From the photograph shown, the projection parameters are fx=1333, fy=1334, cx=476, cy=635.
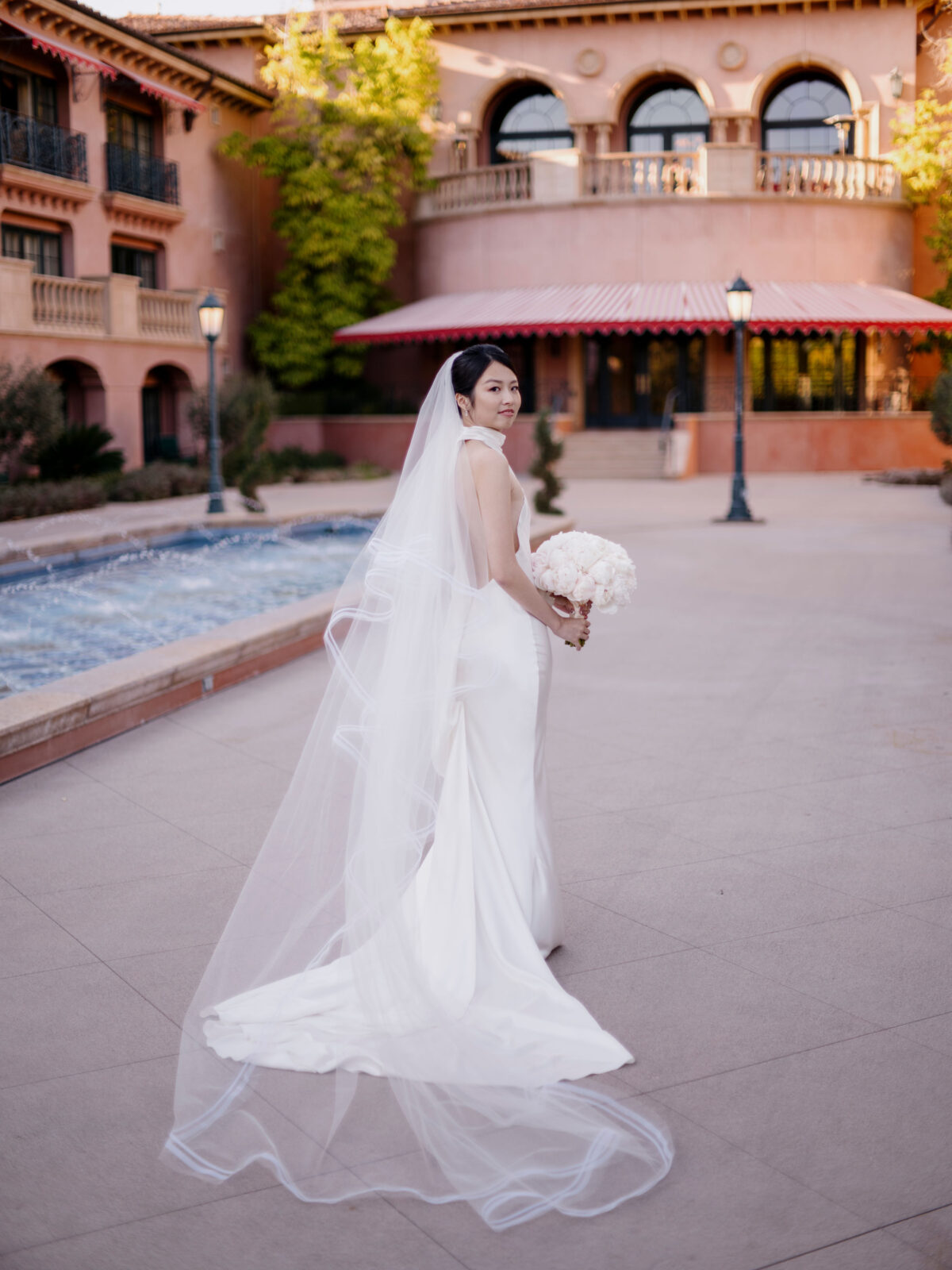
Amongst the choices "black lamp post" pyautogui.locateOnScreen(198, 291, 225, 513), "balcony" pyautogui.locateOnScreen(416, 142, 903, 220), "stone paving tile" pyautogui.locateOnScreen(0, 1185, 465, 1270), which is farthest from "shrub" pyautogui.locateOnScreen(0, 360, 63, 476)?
"stone paving tile" pyautogui.locateOnScreen(0, 1185, 465, 1270)

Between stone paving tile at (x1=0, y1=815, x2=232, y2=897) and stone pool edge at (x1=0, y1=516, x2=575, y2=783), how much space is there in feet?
3.19

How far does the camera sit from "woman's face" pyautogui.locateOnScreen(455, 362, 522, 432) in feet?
14.2

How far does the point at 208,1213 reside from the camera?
308cm

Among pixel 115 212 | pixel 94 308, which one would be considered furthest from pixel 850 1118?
pixel 115 212

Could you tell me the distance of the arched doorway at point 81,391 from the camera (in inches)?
1088

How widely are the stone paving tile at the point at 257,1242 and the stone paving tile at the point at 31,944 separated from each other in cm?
160

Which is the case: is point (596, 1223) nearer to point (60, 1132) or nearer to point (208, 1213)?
point (208, 1213)

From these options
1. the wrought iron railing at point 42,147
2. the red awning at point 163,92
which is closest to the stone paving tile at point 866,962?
the wrought iron railing at point 42,147

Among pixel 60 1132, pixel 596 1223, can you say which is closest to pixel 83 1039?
pixel 60 1132

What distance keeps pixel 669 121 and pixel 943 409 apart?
49.7ft

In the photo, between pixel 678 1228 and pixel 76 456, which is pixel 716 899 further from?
pixel 76 456

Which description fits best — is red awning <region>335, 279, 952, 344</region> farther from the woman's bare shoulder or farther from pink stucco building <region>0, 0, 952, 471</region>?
the woman's bare shoulder

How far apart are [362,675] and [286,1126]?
153cm

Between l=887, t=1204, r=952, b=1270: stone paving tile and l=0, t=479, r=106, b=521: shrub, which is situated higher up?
l=0, t=479, r=106, b=521: shrub
